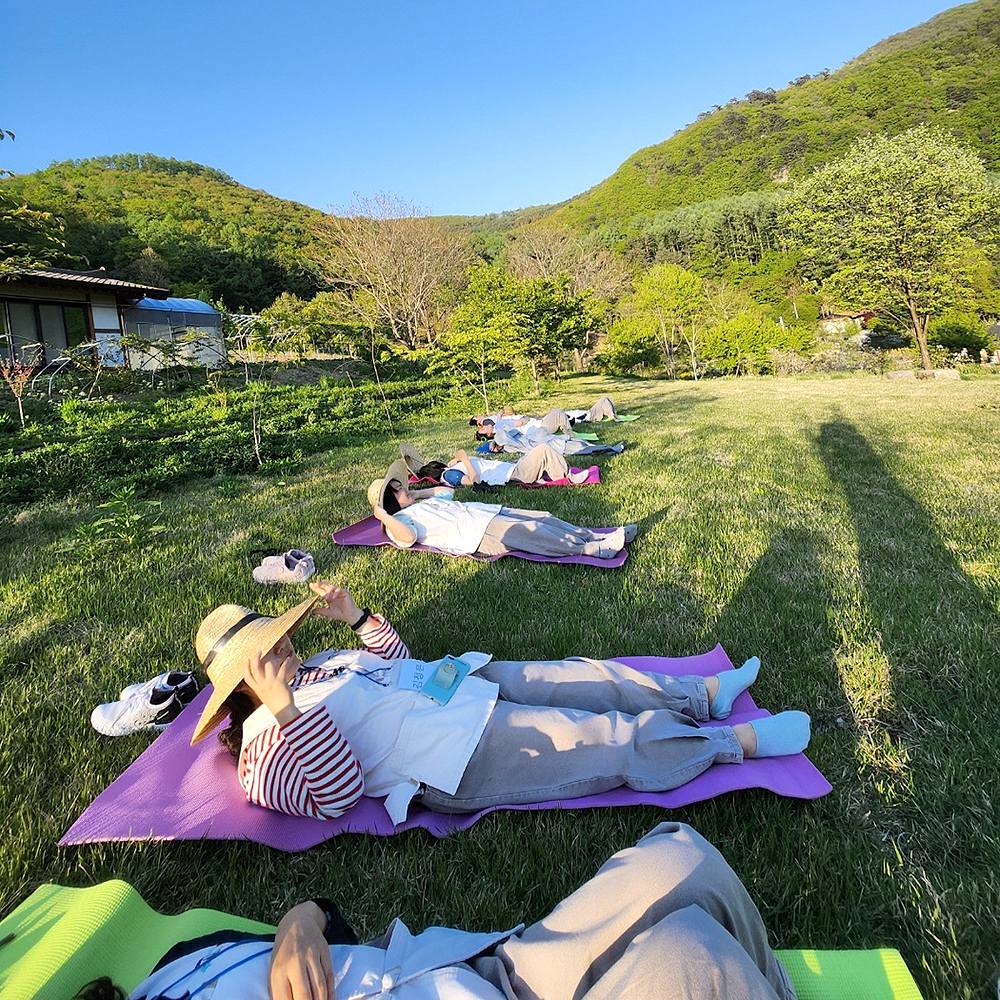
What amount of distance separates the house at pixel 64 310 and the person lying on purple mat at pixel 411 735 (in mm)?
18406

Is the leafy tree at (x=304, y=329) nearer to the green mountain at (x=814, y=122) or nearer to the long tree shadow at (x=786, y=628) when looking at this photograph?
the long tree shadow at (x=786, y=628)

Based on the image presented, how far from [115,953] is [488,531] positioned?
11.2 ft

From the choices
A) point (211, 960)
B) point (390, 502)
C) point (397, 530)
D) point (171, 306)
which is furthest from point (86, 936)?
point (171, 306)

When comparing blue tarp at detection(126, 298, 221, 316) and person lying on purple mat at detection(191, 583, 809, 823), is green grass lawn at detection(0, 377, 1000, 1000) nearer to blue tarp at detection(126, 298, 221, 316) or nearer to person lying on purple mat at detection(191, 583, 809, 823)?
person lying on purple mat at detection(191, 583, 809, 823)

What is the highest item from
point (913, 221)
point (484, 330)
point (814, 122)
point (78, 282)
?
point (814, 122)

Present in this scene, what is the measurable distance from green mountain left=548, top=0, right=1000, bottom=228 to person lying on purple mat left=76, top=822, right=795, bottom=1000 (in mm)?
72943

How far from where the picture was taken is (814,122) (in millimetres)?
69438

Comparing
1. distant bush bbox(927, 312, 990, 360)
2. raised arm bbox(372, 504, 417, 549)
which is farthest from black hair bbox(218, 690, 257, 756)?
distant bush bbox(927, 312, 990, 360)

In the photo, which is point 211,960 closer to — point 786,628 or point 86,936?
point 86,936

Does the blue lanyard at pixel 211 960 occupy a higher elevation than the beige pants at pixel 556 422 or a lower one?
lower

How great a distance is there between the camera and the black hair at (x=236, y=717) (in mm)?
2086

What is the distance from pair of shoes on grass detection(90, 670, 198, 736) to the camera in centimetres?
264

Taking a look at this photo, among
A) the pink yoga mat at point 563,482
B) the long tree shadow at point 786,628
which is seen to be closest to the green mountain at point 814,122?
the pink yoga mat at point 563,482

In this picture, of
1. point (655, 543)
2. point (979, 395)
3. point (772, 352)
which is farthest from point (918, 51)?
point (655, 543)
